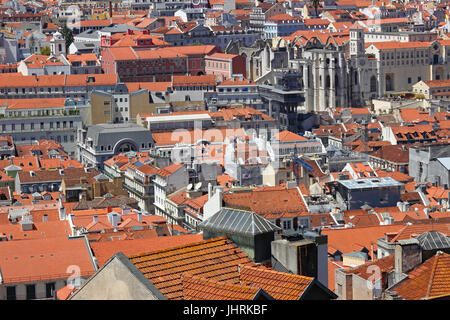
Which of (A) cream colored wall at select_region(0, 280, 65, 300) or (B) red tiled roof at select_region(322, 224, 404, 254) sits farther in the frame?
(B) red tiled roof at select_region(322, 224, 404, 254)

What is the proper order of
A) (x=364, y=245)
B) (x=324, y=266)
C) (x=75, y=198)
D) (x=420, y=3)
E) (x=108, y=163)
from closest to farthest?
1. (x=324, y=266)
2. (x=364, y=245)
3. (x=75, y=198)
4. (x=108, y=163)
5. (x=420, y=3)

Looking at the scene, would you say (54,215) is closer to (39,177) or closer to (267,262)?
(39,177)

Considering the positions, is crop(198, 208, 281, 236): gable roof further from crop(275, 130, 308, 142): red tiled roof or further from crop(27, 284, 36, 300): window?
crop(275, 130, 308, 142): red tiled roof

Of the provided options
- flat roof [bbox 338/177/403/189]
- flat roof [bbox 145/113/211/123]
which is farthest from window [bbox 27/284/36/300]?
flat roof [bbox 145/113/211/123]

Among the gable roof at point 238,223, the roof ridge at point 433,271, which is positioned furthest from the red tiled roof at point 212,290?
the roof ridge at point 433,271

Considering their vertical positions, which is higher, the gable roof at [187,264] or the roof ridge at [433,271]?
the gable roof at [187,264]

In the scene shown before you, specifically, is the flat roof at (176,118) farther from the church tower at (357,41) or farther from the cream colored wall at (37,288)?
the cream colored wall at (37,288)

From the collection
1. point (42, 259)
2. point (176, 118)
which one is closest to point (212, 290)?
point (42, 259)
